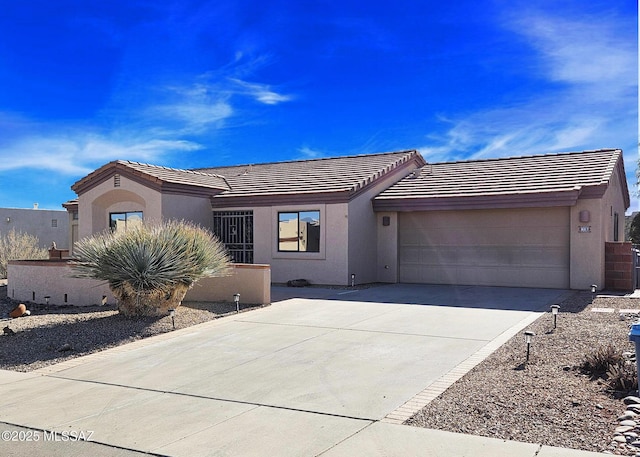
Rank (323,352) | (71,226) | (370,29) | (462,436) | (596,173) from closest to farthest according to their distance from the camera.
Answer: (462,436) < (323,352) < (370,29) < (596,173) < (71,226)

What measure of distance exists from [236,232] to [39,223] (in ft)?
69.5

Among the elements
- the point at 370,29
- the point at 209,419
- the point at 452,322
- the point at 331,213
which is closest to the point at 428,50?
the point at 370,29

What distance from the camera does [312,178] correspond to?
2148 centimetres

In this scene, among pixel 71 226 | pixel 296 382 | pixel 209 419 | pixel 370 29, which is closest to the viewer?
pixel 209 419

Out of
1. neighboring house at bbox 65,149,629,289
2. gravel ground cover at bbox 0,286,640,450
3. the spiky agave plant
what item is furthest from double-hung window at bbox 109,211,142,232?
the spiky agave plant

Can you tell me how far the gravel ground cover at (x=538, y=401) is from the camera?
16.8 ft

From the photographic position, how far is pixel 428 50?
709 inches

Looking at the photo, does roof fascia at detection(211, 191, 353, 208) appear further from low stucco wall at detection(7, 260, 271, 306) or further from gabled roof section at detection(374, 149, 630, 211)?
low stucco wall at detection(7, 260, 271, 306)

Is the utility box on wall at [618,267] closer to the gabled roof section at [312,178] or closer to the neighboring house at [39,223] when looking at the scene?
the gabled roof section at [312,178]

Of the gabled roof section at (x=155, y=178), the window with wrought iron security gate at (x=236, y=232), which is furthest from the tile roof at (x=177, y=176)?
the window with wrought iron security gate at (x=236, y=232)

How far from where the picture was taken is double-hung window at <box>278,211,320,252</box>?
19438 millimetres

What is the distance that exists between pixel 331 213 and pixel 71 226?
13440 millimetres

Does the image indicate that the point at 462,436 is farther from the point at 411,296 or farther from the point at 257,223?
the point at 257,223

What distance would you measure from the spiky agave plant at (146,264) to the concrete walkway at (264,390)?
111 centimetres
